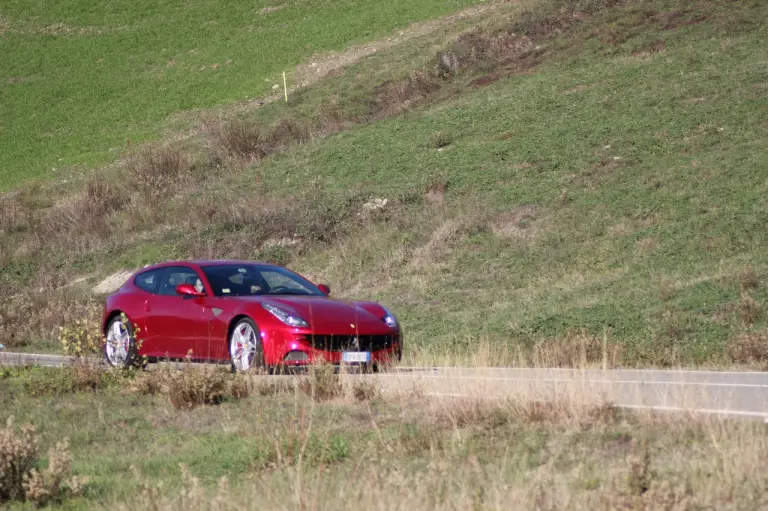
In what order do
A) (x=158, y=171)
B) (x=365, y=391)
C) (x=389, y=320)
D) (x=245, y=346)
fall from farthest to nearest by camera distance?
(x=158, y=171) < (x=389, y=320) < (x=245, y=346) < (x=365, y=391)

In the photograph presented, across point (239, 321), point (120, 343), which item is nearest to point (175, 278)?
point (120, 343)

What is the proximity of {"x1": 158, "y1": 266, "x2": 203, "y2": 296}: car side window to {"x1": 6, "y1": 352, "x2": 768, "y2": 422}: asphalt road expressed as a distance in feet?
11.1

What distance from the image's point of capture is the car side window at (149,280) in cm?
1515

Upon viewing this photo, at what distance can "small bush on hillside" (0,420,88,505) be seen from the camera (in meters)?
7.29

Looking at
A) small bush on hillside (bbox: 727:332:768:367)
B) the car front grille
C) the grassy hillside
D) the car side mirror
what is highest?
the grassy hillside

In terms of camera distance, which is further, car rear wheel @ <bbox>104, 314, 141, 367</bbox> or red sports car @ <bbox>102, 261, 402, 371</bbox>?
car rear wheel @ <bbox>104, 314, 141, 367</bbox>

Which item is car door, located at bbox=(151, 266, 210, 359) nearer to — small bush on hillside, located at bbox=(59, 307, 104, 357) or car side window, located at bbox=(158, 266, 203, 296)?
car side window, located at bbox=(158, 266, 203, 296)

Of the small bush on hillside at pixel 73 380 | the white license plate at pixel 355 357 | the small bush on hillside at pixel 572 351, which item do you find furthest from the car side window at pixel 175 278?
the small bush on hillside at pixel 572 351

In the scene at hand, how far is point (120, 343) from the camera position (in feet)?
49.6

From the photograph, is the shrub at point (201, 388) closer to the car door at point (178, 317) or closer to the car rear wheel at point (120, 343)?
the car door at point (178, 317)

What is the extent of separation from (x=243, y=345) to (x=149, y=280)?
263 centimetres

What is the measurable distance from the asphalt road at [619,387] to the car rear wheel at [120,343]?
153 inches

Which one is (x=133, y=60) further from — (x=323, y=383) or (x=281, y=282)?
(x=323, y=383)

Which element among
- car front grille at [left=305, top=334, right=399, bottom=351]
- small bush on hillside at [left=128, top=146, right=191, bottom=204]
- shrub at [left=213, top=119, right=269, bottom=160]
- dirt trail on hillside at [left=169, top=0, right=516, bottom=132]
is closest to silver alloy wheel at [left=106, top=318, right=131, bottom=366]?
car front grille at [left=305, top=334, right=399, bottom=351]
